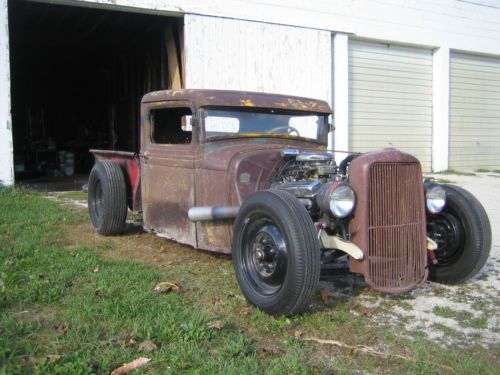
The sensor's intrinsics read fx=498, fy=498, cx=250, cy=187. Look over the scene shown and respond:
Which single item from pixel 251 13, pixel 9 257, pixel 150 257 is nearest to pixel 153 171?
pixel 150 257

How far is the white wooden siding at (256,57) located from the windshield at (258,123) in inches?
219

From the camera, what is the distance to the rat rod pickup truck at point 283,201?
319 centimetres

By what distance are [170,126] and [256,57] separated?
19.4 ft

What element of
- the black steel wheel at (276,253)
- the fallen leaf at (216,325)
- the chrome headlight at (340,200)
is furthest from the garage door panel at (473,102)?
the fallen leaf at (216,325)

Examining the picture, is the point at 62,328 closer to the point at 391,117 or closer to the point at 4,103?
the point at 4,103

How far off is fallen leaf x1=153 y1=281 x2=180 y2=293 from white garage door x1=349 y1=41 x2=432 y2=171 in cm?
944

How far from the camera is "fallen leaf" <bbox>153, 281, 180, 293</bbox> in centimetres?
364

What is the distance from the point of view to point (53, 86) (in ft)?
66.4

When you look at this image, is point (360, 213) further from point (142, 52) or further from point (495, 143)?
point (495, 143)

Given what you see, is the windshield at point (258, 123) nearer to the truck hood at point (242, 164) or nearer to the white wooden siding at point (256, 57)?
the truck hood at point (242, 164)

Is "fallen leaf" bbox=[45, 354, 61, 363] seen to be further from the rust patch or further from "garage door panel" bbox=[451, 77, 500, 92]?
"garage door panel" bbox=[451, 77, 500, 92]

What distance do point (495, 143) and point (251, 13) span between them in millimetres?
9571

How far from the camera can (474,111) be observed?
49.1 feet

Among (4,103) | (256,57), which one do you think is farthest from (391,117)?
(4,103)
